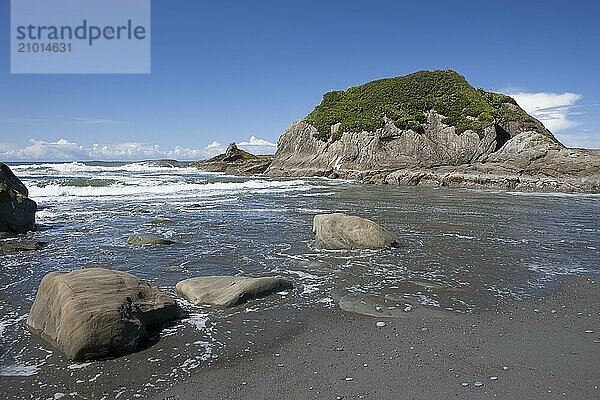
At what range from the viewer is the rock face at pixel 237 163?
200 feet

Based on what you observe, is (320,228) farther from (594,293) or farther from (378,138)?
(378,138)

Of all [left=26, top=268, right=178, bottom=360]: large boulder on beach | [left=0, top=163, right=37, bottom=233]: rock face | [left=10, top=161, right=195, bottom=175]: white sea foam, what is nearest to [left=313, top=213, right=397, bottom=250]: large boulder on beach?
[left=26, top=268, right=178, bottom=360]: large boulder on beach

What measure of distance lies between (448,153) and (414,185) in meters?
14.1

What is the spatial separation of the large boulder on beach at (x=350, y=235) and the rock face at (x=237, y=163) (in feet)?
159

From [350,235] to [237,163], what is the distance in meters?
59.9

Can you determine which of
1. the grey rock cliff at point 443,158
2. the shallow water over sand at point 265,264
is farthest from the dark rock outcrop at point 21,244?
the grey rock cliff at point 443,158

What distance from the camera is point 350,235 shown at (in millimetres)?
10938

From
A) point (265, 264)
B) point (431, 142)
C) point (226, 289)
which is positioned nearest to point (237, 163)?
point (431, 142)

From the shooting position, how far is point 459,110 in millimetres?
54500

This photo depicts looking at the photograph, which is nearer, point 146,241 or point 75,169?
point 146,241

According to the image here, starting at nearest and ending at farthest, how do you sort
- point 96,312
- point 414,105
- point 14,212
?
point 96,312, point 14,212, point 414,105

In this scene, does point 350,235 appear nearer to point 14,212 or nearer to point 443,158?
point 14,212

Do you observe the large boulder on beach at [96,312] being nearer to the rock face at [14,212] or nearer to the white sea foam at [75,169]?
the rock face at [14,212]

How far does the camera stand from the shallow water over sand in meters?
5.06
